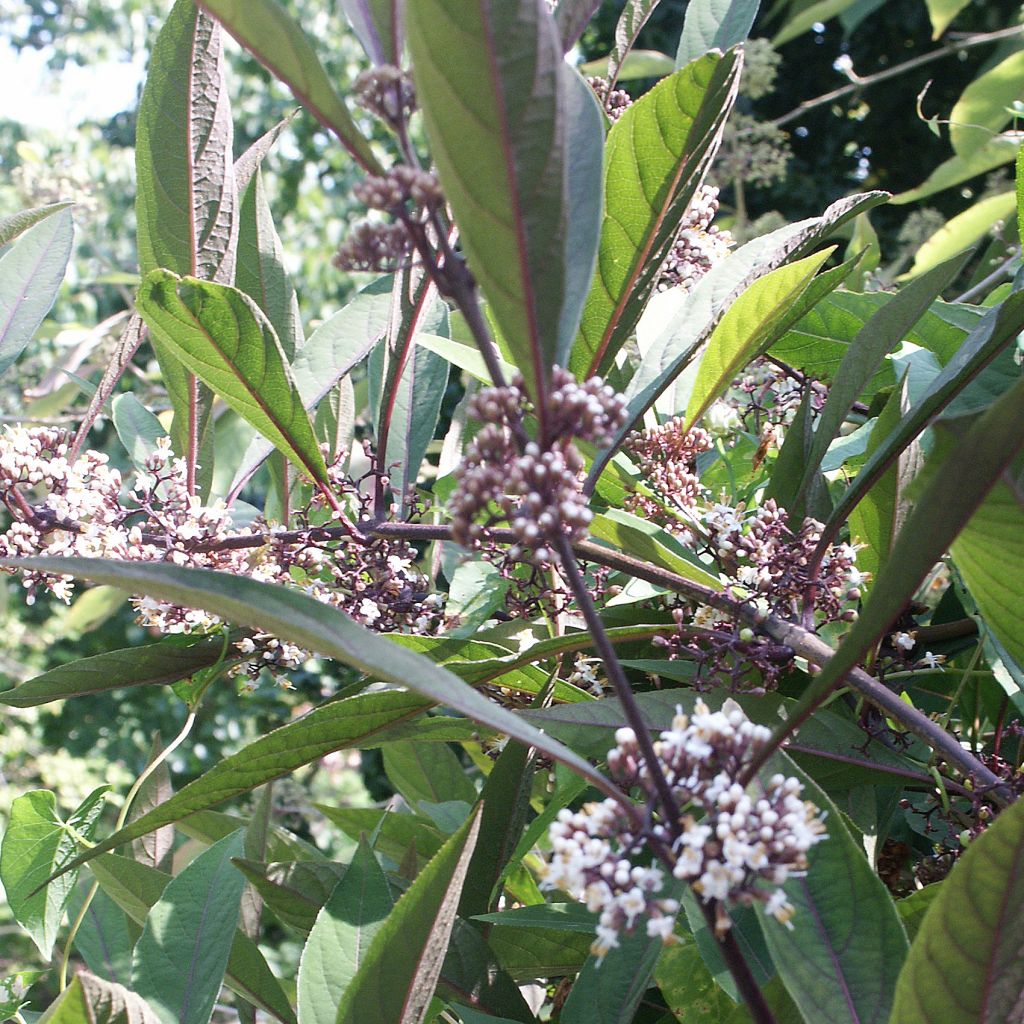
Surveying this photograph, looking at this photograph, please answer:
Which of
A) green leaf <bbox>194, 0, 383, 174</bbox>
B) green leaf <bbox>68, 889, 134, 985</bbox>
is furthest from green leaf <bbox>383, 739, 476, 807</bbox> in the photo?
green leaf <bbox>194, 0, 383, 174</bbox>

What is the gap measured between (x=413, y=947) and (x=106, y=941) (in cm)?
44

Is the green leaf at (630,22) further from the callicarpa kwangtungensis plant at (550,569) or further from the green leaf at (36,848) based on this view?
the green leaf at (36,848)

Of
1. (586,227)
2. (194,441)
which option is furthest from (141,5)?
(586,227)

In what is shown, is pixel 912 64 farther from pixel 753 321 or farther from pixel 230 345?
pixel 230 345

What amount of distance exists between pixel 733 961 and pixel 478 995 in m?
0.29

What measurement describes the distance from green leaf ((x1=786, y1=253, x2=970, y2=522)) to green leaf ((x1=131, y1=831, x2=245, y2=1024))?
44 centimetres

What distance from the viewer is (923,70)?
480 centimetres

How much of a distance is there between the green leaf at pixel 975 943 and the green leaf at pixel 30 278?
2.46ft

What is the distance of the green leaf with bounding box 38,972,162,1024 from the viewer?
18.5 inches

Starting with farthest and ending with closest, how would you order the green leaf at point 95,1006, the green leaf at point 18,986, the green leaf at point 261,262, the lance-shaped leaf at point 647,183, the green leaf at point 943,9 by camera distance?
the green leaf at point 943,9, the green leaf at point 261,262, the green leaf at point 18,986, the lance-shaped leaf at point 647,183, the green leaf at point 95,1006

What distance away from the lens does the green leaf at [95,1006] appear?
469 millimetres

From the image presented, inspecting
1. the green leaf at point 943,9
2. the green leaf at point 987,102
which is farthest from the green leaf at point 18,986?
the green leaf at point 943,9

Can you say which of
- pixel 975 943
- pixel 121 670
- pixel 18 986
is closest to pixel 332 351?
pixel 121 670

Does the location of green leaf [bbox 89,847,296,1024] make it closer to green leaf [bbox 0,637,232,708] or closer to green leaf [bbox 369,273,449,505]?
green leaf [bbox 0,637,232,708]
